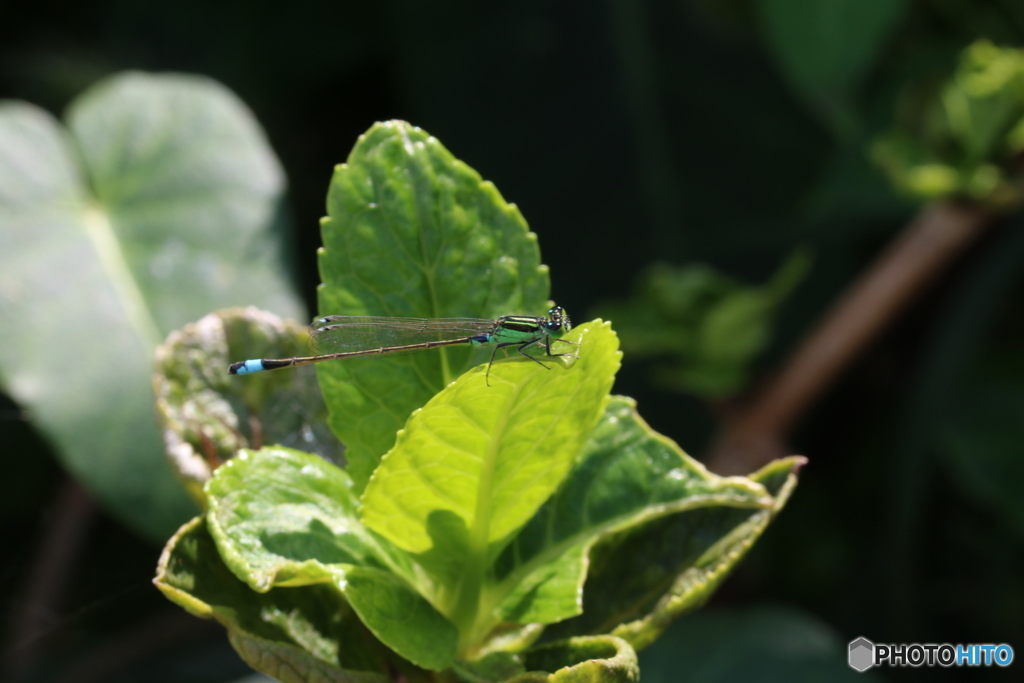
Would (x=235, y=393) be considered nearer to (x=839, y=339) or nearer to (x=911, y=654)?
(x=911, y=654)

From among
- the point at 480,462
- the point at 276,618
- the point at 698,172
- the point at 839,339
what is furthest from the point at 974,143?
the point at 276,618

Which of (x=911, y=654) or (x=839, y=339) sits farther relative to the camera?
(x=839, y=339)

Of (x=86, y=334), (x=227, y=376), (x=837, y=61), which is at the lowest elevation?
(x=227, y=376)

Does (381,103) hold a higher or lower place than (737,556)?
higher

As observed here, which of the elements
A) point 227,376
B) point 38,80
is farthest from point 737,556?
point 38,80

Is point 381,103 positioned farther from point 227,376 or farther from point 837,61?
point 227,376

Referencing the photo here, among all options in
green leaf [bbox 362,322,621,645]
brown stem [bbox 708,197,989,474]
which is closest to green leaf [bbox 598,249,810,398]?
brown stem [bbox 708,197,989,474]

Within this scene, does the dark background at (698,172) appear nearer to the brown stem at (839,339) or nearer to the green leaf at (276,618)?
the brown stem at (839,339)
